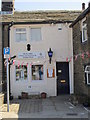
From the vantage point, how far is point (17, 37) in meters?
16.0

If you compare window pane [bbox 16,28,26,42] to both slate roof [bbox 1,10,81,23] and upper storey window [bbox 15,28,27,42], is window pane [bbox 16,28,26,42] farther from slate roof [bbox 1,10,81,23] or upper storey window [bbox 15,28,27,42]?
slate roof [bbox 1,10,81,23]

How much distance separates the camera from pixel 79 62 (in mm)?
14133

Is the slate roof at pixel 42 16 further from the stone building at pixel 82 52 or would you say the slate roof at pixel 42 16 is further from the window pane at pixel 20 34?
the stone building at pixel 82 52

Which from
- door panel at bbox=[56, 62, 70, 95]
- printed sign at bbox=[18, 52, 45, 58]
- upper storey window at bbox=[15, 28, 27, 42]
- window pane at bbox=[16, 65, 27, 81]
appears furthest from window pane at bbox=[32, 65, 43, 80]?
upper storey window at bbox=[15, 28, 27, 42]

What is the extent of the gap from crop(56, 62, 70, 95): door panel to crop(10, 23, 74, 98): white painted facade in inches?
19.5

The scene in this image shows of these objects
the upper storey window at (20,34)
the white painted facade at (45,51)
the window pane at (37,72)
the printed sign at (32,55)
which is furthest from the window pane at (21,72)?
the upper storey window at (20,34)

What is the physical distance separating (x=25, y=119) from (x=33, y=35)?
822cm

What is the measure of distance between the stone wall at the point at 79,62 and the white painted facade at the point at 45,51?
2.37 feet

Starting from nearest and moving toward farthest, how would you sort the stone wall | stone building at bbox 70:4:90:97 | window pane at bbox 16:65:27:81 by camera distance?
stone building at bbox 70:4:90:97, the stone wall, window pane at bbox 16:65:27:81

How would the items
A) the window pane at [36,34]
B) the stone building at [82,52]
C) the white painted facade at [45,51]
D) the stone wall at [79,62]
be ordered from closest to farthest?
1. the stone building at [82,52]
2. the stone wall at [79,62]
3. the white painted facade at [45,51]
4. the window pane at [36,34]

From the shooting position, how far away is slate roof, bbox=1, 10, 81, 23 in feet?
52.6

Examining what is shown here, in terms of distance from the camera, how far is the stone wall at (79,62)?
41.2 ft

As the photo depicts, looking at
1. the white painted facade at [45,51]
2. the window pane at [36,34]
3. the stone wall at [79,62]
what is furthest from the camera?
the window pane at [36,34]

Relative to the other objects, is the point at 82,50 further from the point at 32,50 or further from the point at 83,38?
the point at 32,50
